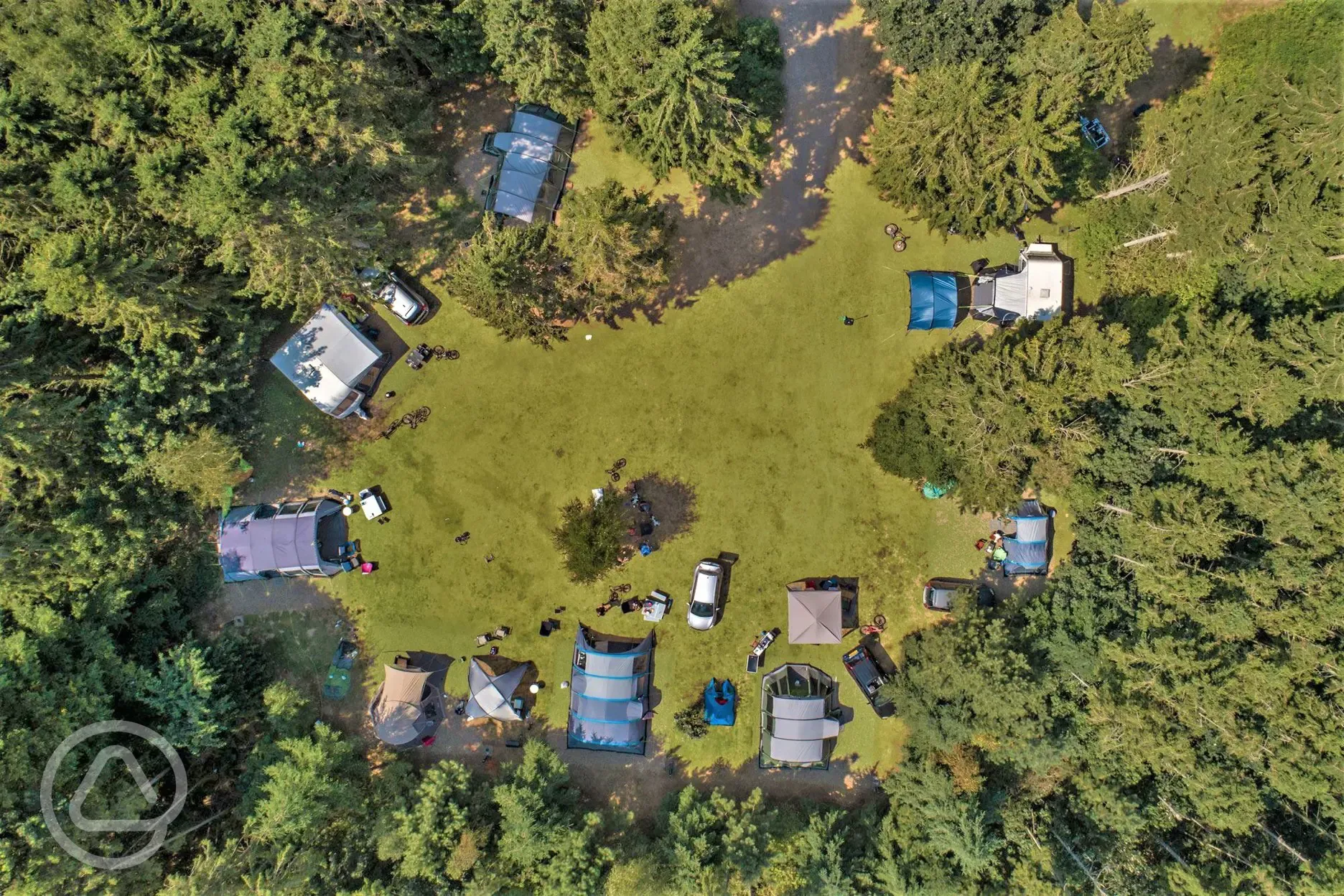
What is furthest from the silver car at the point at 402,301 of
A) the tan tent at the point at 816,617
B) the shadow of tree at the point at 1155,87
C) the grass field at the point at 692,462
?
the shadow of tree at the point at 1155,87

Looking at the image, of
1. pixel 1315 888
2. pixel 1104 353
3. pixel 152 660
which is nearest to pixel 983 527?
pixel 1104 353

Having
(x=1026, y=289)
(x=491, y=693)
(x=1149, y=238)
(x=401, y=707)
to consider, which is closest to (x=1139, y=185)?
(x=1149, y=238)

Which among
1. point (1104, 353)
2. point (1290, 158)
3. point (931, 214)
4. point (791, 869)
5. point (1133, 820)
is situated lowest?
point (791, 869)

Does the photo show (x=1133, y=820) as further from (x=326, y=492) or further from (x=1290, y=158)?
(x=326, y=492)

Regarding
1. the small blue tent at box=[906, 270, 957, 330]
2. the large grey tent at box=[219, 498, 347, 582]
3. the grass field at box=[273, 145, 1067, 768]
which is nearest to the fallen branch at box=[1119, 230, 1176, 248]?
the grass field at box=[273, 145, 1067, 768]

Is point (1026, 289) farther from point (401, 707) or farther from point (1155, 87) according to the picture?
point (401, 707)

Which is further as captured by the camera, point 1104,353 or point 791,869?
point 791,869
